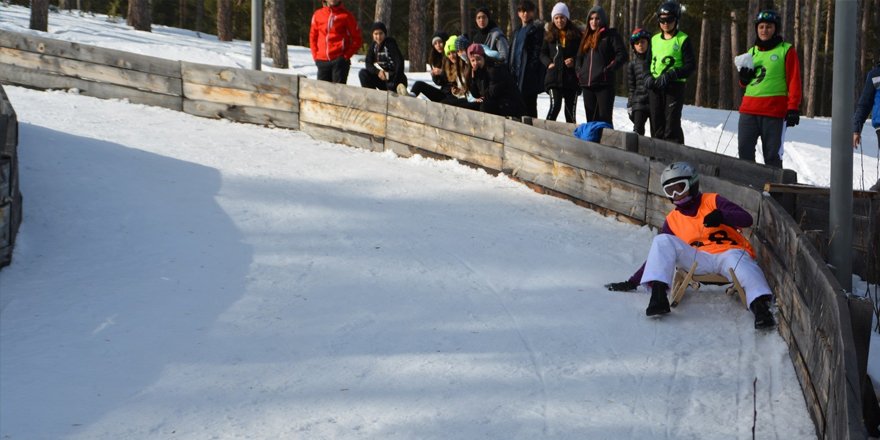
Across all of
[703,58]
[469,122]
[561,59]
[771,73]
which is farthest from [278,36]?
[703,58]

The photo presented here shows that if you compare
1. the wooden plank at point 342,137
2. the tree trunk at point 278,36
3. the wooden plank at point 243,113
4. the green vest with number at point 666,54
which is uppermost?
the tree trunk at point 278,36

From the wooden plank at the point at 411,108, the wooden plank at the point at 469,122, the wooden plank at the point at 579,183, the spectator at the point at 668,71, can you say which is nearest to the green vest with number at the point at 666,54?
the spectator at the point at 668,71

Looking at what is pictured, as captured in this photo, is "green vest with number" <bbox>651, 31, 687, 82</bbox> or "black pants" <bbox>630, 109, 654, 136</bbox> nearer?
"green vest with number" <bbox>651, 31, 687, 82</bbox>

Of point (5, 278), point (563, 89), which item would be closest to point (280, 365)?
point (5, 278)

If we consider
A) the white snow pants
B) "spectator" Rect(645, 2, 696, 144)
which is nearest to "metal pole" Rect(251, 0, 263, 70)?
"spectator" Rect(645, 2, 696, 144)

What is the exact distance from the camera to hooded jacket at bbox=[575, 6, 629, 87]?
1128 centimetres

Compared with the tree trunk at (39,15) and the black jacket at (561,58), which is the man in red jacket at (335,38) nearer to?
the black jacket at (561,58)

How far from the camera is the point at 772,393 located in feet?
18.5

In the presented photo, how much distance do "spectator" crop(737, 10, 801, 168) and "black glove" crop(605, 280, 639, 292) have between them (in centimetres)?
269

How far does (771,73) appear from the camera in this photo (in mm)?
9367

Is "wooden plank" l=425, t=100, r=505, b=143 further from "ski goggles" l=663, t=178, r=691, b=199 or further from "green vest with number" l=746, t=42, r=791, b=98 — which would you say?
"ski goggles" l=663, t=178, r=691, b=199

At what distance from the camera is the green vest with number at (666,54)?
10.2 metres

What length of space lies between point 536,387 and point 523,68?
7.45m

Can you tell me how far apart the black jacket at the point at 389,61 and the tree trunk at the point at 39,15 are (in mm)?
11875
